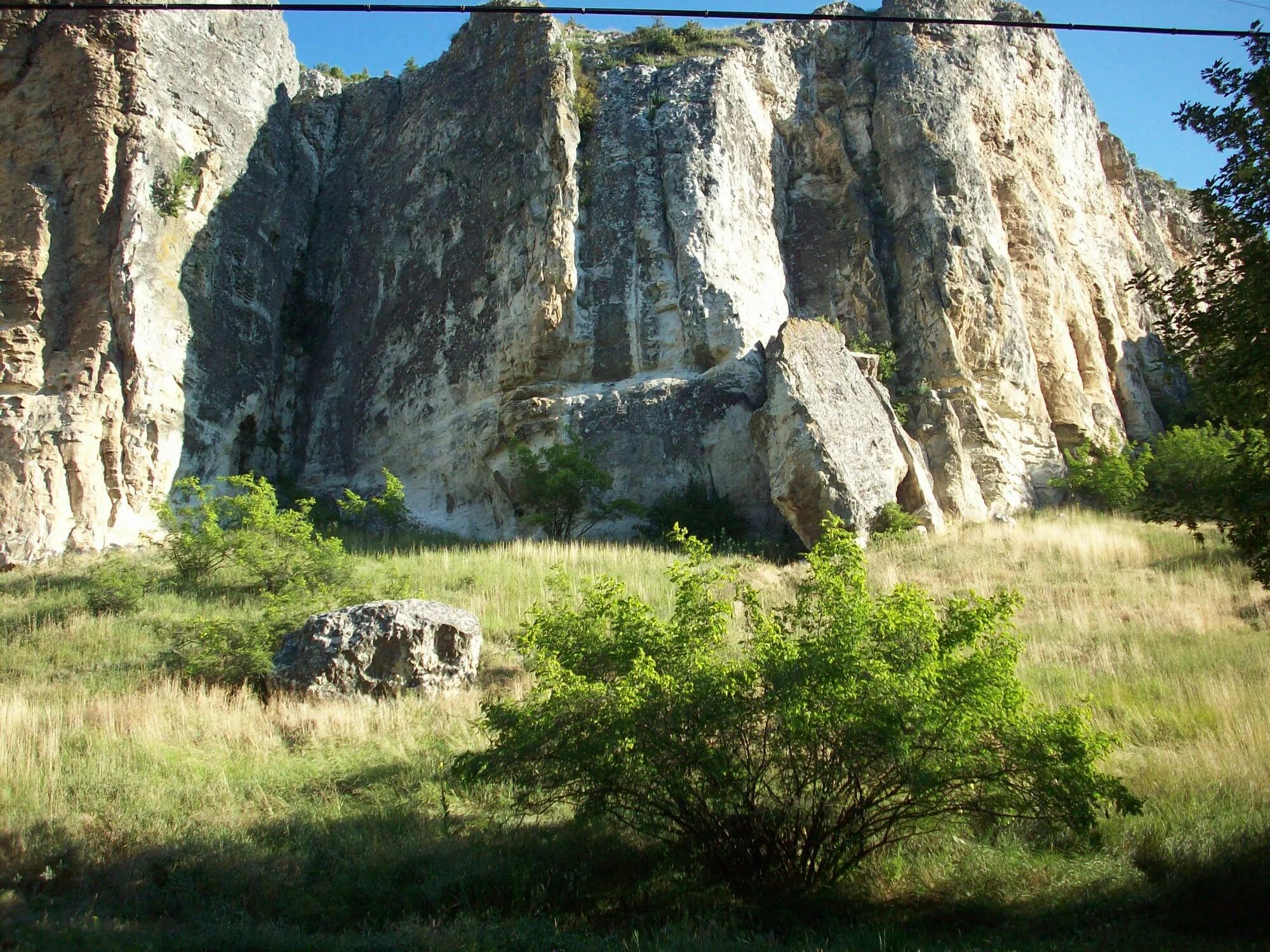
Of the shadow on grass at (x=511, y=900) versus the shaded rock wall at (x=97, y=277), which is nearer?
the shadow on grass at (x=511, y=900)

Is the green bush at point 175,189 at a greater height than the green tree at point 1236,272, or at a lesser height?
greater

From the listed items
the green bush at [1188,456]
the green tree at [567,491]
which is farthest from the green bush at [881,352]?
the green tree at [567,491]

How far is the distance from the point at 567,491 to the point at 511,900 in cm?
1151

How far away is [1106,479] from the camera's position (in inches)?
802

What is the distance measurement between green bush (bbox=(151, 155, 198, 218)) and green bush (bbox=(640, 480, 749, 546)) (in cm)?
1121

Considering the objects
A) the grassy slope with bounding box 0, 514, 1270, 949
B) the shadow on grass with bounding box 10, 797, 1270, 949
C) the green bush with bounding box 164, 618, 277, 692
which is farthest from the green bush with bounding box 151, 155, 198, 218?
the shadow on grass with bounding box 10, 797, 1270, 949

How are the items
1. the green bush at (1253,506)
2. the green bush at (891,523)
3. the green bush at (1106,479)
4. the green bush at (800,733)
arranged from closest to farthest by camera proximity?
the green bush at (800,733)
the green bush at (1253,506)
the green bush at (891,523)
the green bush at (1106,479)

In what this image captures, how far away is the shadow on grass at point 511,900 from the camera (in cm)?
618

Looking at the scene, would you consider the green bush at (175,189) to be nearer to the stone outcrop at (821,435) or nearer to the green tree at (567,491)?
the green tree at (567,491)

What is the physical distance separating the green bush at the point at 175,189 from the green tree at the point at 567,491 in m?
8.48

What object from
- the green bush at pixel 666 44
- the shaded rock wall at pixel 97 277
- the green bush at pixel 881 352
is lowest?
the green bush at pixel 881 352

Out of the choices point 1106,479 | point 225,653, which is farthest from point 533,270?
point 1106,479

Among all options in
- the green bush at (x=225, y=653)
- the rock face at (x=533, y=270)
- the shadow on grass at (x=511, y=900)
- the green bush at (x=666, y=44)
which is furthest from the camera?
the green bush at (x=666, y=44)

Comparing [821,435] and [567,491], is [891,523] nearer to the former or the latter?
[821,435]
